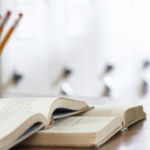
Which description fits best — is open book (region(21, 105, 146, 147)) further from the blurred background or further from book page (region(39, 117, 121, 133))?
the blurred background

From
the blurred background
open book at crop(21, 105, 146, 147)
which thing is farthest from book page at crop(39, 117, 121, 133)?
the blurred background

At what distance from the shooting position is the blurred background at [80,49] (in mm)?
2285

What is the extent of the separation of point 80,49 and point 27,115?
1.93 meters

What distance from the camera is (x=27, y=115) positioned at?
482mm

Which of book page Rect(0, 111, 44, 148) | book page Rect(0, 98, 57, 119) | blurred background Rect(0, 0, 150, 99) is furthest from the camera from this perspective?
blurred background Rect(0, 0, 150, 99)

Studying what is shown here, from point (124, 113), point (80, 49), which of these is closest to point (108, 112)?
point (124, 113)

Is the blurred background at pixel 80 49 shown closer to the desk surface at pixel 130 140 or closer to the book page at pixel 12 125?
the desk surface at pixel 130 140

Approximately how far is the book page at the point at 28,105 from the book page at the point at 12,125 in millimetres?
56

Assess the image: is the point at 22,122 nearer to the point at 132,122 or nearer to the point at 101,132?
the point at 101,132

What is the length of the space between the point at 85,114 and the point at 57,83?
68.7 inches

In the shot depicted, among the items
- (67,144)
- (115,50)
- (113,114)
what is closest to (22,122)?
(67,144)

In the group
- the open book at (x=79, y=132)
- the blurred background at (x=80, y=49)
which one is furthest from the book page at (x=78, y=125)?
the blurred background at (x=80, y=49)

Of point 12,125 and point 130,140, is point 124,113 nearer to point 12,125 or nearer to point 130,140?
point 130,140

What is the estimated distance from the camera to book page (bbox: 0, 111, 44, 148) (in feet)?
1.34
